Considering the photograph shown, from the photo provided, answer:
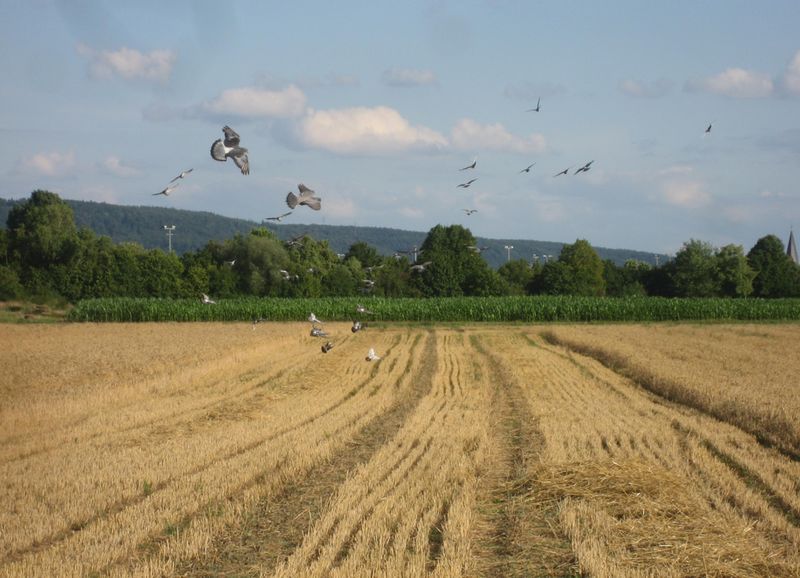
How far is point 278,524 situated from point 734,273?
99.2m

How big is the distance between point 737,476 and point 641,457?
4.94 ft

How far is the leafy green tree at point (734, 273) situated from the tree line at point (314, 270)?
0.40 feet

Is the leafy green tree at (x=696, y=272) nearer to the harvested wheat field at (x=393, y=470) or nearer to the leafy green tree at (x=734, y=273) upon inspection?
the leafy green tree at (x=734, y=273)

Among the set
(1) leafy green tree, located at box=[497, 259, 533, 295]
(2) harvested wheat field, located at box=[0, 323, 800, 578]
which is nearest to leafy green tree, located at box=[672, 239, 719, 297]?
(1) leafy green tree, located at box=[497, 259, 533, 295]

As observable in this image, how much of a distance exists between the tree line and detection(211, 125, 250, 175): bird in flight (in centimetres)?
4268

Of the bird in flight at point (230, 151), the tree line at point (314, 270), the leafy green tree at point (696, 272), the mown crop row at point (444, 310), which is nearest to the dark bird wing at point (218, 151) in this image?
the bird in flight at point (230, 151)

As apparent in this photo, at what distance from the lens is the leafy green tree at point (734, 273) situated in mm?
99875

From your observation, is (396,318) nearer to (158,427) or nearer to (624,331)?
(624,331)

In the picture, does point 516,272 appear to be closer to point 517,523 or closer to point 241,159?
point 517,523

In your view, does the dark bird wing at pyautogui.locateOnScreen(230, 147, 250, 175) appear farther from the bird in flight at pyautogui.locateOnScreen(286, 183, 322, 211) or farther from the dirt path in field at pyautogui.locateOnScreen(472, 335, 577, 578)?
the dirt path in field at pyautogui.locateOnScreen(472, 335, 577, 578)

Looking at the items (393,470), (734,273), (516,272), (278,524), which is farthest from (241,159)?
(516,272)

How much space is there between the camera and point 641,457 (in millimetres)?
13656

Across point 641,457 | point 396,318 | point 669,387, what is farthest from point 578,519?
point 396,318

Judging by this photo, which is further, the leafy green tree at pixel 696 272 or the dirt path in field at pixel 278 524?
the leafy green tree at pixel 696 272
